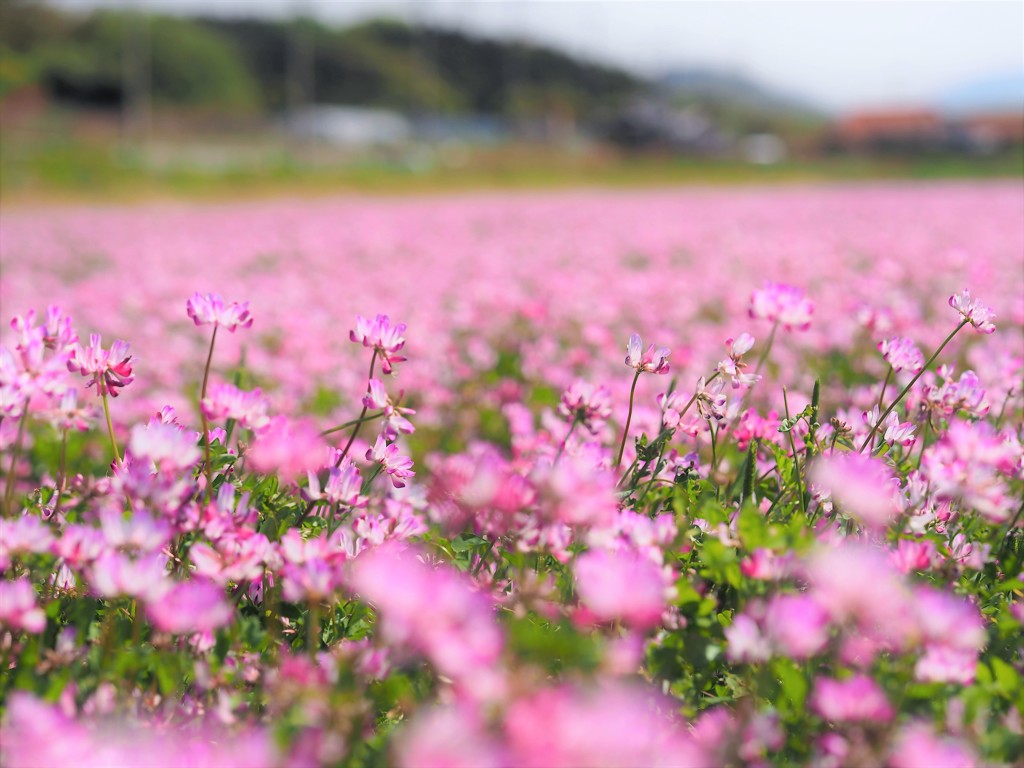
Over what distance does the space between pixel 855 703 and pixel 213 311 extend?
1.11 m

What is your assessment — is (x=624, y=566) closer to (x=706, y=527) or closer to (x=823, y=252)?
(x=706, y=527)

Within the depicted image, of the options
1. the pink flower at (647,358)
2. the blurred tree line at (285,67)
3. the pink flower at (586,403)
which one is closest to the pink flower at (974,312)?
the pink flower at (647,358)

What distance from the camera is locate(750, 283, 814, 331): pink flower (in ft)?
5.23

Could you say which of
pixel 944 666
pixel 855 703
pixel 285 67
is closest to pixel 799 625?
pixel 855 703

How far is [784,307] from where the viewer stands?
1.60m

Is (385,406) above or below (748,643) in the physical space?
above

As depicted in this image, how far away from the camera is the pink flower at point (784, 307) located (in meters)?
1.59

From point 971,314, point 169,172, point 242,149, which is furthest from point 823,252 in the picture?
point 242,149

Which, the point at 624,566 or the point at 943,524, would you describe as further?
the point at 943,524

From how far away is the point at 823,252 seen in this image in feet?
23.6

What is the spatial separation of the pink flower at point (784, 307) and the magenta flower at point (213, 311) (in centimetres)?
88

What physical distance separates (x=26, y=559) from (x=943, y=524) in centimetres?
141

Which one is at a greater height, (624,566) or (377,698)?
(624,566)

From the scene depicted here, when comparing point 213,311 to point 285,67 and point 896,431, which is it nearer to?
point 896,431
